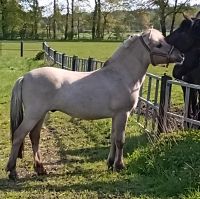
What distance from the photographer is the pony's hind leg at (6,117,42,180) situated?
670 centimetres

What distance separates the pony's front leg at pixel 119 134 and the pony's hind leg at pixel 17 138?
1.16 meters

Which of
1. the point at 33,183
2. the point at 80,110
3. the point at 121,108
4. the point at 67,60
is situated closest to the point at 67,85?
the point at 80,110

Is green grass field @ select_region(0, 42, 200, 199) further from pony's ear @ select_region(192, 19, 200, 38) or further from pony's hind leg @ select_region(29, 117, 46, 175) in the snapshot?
pony's ear @ select_region(192, 19, 200, 38)

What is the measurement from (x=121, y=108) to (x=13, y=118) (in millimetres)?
1532

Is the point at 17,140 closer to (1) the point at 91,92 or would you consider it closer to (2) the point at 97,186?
(1) the point at 91,92

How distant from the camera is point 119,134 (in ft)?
23.0

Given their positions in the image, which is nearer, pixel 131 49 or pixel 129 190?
pixel 129 190

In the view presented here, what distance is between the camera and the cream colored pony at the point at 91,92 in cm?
669

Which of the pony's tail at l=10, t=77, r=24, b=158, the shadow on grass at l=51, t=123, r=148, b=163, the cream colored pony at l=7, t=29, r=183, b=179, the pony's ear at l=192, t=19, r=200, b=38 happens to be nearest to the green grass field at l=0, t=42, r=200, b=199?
the shadow on grass at l=51, t=123, r=148, b=163

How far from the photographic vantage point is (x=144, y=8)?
62000 mm

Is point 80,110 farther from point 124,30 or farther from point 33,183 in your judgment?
point 124,30

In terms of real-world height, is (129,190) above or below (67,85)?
below

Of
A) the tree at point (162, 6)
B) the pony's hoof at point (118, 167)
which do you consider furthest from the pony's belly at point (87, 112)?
the tree at point (162, 6)

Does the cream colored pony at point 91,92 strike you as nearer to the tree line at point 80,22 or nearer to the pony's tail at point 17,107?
the pony's tail at point 17,107
